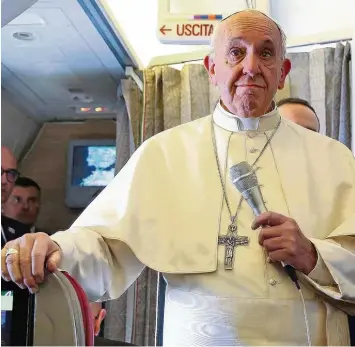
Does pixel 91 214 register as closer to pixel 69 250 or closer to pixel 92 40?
pixel 69 250

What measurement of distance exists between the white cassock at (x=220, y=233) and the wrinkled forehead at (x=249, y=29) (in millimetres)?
197

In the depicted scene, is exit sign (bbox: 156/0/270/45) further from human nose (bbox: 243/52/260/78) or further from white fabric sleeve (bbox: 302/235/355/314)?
white fabric sleeve (bbox: 302/235/355/314)

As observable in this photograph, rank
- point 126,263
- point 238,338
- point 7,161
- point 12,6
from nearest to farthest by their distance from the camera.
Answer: point 238,338, point 126,263, point 12,6, point 7,161

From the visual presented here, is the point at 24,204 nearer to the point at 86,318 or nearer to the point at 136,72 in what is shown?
the point at 136,72

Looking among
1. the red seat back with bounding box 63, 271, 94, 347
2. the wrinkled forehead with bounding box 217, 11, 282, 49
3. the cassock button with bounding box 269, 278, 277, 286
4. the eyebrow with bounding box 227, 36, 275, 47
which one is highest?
the wrinkled forehead with bounding box 217, 11, 282, 49

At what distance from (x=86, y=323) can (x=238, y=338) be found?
1.70 ft

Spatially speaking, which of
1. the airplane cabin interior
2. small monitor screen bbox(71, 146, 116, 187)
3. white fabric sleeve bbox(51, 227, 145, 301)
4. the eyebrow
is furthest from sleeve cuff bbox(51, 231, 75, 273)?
small monitor screen bbox(71, 146, 116, 187)

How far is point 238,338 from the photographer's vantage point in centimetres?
126

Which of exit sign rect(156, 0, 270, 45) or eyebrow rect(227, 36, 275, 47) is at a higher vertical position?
exit sign rect(156, 0, 270, 45)

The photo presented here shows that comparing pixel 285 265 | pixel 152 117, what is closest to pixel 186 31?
pixel 152 117

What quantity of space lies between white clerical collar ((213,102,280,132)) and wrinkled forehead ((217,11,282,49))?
18cm

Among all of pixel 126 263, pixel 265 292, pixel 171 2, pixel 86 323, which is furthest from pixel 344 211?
pixel 171 2

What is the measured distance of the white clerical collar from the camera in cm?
150

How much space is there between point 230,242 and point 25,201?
264cm
